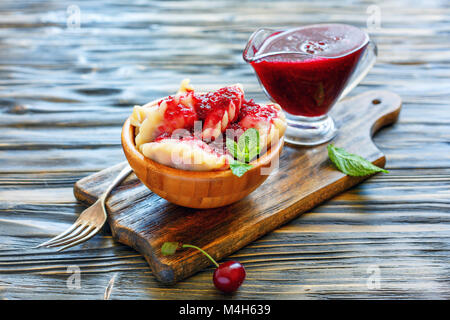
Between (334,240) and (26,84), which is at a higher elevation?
(26,84)

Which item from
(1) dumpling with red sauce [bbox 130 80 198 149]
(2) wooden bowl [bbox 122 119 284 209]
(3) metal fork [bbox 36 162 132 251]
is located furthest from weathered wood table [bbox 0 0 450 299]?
(1) dumpling with red sauce [bbox 130 80 198 149]

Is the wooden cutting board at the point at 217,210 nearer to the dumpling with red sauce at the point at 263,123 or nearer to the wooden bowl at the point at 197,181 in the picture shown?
the wooden bowl at the point at 197,181

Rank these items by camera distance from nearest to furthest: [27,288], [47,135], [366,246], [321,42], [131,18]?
[27,288] → [366,246] → [321,42] → [47,135] → [131,18]

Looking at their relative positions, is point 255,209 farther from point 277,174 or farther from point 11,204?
point 11,204

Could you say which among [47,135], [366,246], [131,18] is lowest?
[366,246]

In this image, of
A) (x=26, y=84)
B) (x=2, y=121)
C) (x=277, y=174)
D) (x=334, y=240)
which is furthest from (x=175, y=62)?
(x=334, y=240)

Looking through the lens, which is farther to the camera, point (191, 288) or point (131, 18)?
point (131, 18)

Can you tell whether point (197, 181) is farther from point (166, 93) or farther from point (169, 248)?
point (166, 93)

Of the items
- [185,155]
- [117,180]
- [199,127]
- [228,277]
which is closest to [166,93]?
[117,180]
